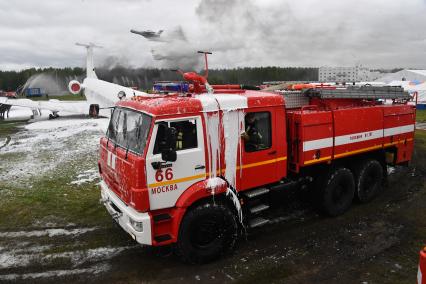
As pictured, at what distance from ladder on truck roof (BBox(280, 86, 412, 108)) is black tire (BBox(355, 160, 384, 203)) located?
1.63m

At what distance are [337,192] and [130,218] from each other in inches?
187

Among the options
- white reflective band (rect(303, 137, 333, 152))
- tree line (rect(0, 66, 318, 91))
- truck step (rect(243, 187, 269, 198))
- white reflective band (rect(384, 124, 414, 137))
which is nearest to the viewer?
truck step (rect(243, 187, 269, 198))

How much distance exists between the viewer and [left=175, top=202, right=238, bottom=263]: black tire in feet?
19.0

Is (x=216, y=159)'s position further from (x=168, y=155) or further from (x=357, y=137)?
(x=357, y=137)

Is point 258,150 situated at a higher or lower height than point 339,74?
lower

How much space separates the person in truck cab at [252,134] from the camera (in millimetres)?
6379

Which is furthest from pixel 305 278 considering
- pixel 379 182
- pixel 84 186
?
pixel 84 186

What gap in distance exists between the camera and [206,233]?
6.04 meters

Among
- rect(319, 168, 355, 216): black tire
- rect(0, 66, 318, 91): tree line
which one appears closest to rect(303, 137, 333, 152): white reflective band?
rect(319, 168, 355, 216): black tire

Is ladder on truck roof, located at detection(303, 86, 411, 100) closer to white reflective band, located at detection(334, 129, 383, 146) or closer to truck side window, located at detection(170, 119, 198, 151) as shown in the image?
white reflective band, located at detection(334, 129, 383, 146)

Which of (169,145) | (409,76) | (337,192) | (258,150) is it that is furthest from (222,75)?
(409,76)

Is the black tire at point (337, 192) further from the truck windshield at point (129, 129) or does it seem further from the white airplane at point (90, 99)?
the white airplane at point (90, 99)

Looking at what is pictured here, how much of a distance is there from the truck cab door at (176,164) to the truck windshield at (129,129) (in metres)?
0.23

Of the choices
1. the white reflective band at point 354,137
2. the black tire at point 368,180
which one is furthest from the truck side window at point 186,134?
the black tire at point 368,180
